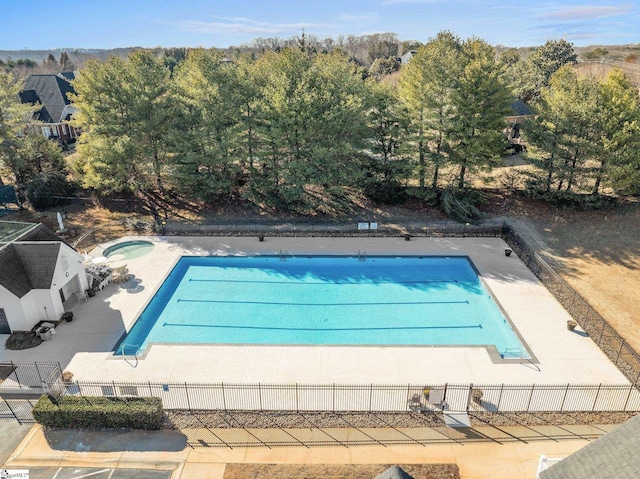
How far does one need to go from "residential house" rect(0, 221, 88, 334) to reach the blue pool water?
3992 millimetres

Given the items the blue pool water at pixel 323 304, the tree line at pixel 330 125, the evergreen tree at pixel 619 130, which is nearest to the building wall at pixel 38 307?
the blue pool water at pixel 323 304

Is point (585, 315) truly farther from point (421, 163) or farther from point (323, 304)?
point (421, 163)

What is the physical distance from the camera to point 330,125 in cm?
2891

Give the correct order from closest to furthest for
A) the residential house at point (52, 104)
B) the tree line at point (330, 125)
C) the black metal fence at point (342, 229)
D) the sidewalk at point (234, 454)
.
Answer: the sidewalk at point (234, 454) → the tree line at point (330, 125) → the black metal fence at point (342, 229) → the residential house at point (52, 104)

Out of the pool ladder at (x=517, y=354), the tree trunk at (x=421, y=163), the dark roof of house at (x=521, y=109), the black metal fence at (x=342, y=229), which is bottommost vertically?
the pool ladder at (x=517, y=354)

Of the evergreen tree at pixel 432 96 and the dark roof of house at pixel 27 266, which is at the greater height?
the evergreen tree at pixel 432 96

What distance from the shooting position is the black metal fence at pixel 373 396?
594 inches

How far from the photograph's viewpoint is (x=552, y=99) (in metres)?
30.1

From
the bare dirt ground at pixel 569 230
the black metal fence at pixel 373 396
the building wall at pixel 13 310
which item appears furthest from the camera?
the bare dirt ground at pixel 569 230

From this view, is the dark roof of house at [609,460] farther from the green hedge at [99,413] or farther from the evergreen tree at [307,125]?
the evergreen tree at [307,125]

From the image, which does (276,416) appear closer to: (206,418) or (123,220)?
(206,418)

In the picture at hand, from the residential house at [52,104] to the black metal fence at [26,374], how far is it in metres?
38.2

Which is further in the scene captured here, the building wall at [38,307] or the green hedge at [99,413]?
the building wall at [38,307]

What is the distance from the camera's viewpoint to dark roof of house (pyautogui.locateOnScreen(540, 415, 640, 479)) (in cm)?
907
